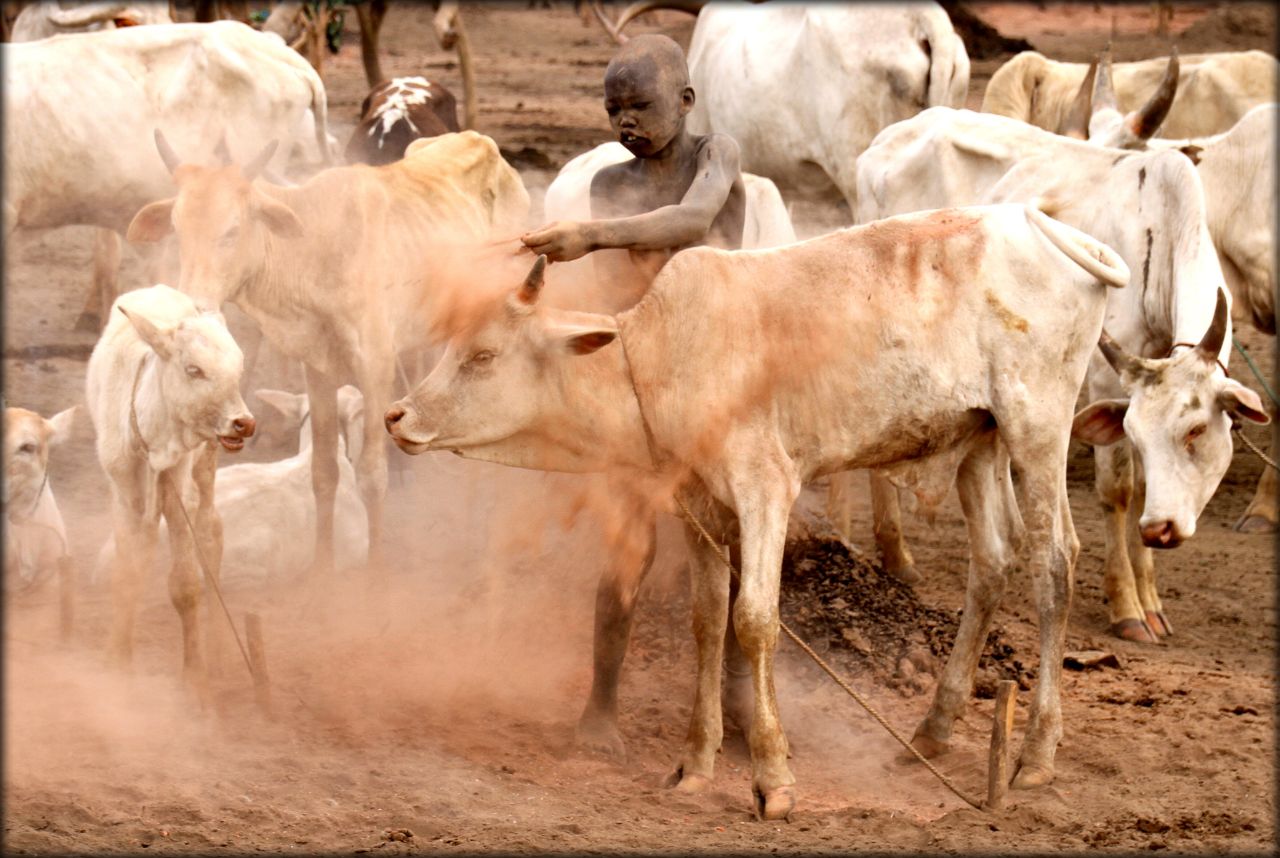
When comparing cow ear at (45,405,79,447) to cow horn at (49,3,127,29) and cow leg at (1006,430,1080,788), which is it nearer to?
cow leg at (1006,430,1080,788)

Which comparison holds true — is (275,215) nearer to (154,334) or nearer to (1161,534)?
(154,334)

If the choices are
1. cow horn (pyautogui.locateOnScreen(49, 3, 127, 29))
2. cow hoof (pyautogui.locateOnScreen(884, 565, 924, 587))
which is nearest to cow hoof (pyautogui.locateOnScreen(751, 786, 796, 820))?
cow hoof (pyautogui.locateOnScreen(884, 565, 924, 587))

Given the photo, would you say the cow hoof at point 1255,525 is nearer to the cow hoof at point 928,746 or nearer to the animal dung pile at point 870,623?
the animal dung pile at point 870,623

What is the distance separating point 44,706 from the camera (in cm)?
586

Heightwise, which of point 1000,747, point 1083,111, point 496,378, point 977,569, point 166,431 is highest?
point 496,378

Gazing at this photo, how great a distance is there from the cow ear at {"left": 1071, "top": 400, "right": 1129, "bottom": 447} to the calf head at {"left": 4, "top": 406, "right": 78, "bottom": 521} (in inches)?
156

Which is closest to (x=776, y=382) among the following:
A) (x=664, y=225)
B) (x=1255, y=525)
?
(x=664, y=225)

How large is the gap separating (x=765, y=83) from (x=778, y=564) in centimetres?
558

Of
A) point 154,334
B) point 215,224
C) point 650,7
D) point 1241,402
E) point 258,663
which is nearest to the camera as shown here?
point 154,334

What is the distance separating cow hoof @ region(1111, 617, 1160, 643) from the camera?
780 centimetres

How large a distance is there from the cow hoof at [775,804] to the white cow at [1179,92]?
24.9 feet

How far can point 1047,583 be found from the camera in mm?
5938

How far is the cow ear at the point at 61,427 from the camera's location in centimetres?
721

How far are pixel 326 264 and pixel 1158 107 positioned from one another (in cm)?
393
